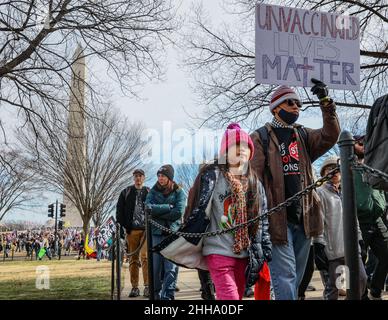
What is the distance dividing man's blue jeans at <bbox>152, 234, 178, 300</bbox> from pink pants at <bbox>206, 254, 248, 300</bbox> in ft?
7.02

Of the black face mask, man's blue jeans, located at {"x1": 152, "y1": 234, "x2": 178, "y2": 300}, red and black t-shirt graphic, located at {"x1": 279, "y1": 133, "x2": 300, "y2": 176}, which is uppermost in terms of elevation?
the black face mask

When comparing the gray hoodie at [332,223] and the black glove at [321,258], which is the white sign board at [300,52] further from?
the black glove at [321,258]

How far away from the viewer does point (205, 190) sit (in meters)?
3.25

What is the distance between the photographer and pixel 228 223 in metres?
3.26

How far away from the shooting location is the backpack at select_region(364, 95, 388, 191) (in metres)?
2.81

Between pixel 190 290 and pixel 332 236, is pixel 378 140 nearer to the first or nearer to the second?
pixel 332 236

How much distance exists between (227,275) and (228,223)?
315 mm

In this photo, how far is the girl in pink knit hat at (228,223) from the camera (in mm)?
3166

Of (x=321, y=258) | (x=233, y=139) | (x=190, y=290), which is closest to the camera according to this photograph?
(x=233, y=139)

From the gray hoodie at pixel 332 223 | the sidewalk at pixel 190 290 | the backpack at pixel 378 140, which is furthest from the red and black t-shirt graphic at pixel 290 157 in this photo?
the sidewalk at pixel 190 290

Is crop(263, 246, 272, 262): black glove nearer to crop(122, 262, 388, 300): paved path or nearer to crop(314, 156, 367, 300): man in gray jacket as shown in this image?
crop(314, 156, 367, 300): man in gray jacket

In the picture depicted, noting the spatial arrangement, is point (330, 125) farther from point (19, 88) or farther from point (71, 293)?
point (19, 88)

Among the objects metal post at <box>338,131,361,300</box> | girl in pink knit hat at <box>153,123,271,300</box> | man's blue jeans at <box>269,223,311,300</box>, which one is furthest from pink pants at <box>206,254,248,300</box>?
metal post at <box>338,131,361,300</box>

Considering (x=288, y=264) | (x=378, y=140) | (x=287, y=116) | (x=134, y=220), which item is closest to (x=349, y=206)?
(x=378, y=140)
